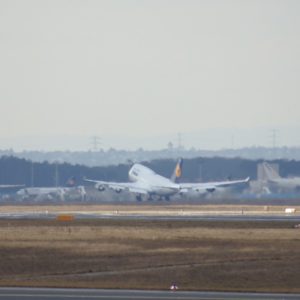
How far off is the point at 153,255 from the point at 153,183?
4258 inches

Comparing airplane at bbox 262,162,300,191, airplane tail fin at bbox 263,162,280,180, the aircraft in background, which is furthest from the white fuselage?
airplane tail fin at bbox 263,162,280,180

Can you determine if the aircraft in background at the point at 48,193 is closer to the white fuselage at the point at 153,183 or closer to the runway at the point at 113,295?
the white fuselage at the point at 153,183

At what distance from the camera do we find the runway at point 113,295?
3941cm

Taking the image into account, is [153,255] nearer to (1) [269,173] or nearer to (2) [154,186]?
(2) [154,186]

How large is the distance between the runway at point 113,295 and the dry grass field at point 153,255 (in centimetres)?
194

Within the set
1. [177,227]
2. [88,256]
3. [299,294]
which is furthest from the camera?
[177,227]

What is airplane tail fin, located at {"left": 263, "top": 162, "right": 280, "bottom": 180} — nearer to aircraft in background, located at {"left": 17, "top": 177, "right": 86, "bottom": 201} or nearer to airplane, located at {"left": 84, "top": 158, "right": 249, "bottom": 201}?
airplane, located at {"left": 84, "top": 158, "right": 249, "bottom": 201}

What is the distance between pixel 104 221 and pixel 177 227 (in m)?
9.28

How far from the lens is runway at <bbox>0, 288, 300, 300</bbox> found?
39.4 meters

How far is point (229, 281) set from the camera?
151 ft

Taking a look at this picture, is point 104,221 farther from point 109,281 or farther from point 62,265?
point 109,281

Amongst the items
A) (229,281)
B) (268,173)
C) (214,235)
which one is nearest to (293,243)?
(214,235)

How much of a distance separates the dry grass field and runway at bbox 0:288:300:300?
6.36 ft

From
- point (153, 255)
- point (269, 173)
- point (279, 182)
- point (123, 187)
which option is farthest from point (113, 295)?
point (269, 173)
